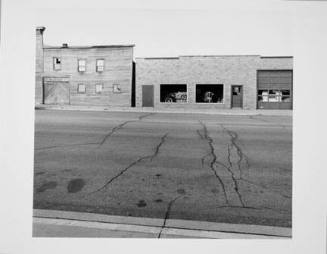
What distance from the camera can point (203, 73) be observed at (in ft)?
71.5

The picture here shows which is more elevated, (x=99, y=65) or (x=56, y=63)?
(x=56, y=63)

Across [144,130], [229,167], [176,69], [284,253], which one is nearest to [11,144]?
[229,167]

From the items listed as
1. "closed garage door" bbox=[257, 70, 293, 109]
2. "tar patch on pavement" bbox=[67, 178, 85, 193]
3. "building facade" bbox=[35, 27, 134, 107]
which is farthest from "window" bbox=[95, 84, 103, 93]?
"tar patch on pavement" bbox=[67, 178, 85, 193]

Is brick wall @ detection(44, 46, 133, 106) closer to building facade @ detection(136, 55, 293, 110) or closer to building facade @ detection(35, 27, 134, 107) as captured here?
building facade @ detection(35, 27, 134, 107)

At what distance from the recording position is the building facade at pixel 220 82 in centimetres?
2155

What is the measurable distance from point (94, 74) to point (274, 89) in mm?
13709

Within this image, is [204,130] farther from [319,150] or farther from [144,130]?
[319,150]

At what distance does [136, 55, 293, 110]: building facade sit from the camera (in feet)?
70.7

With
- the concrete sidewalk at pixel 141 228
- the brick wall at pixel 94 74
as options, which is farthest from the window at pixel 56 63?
the concrete sidewalk at pixel 141 228

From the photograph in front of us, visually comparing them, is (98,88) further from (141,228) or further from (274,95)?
(141,228)

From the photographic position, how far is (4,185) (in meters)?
5.13

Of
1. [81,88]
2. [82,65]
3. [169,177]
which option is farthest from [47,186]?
[82,65]

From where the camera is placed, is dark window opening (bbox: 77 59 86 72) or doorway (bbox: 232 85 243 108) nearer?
doorway (bbox: 232 85 243 108)

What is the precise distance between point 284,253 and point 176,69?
738 inches
